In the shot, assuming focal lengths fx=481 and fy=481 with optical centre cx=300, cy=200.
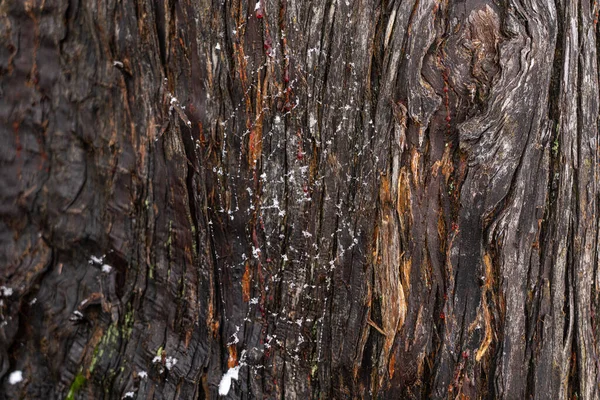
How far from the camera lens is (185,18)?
1481 mm

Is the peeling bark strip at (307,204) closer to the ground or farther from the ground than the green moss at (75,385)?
farther from the ground

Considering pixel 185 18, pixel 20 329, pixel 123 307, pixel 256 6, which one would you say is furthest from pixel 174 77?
pixel 20 329

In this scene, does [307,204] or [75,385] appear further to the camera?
[307,204]

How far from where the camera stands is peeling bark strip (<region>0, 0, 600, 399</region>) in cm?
140

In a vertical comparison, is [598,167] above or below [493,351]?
above

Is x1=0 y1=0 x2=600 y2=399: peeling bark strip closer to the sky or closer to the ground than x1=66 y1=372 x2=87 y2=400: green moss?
closer to the sky

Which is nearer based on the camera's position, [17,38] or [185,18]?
[17,38]

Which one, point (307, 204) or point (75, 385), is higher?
point (307, 204)

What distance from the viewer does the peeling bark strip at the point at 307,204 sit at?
55.2 inches

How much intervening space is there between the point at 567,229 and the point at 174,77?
1467 mm

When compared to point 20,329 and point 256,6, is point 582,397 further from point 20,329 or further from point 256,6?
point 20,329

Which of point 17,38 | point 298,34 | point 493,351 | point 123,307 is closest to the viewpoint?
point 17,38

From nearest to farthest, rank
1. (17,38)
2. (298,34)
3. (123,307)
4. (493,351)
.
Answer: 1. (17,38)
2. (123,307)
3. (298,34)
4. (493,351)

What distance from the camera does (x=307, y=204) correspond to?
1.62 meters
